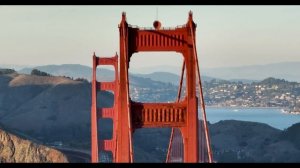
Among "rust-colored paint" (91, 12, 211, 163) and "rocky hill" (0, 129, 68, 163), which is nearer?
"rust-colored paint" (91, 12, 211, 163)

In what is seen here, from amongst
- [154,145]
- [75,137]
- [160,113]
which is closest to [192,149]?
[160,113]

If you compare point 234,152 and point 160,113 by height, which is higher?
point 160,113

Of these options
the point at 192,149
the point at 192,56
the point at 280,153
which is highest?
the point at 192,56

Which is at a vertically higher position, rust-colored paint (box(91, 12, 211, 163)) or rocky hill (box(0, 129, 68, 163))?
rust-colored paint (box(91, 12, 211, 163))

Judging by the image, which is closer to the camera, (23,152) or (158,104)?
(158,104)

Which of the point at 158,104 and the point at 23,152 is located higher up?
the point at 158,104

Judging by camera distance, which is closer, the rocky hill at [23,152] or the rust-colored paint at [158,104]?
the rust-colored paint at [158,104]

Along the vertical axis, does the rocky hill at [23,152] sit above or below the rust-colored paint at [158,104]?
below
